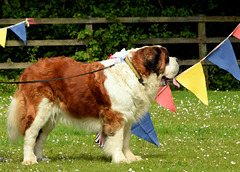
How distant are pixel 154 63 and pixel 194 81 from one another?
121 cm

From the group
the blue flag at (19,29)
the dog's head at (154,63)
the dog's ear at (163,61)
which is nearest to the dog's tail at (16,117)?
the dog's head at (154,63)

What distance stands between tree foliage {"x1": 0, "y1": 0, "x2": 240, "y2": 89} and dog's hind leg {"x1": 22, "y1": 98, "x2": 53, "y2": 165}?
7910 mm

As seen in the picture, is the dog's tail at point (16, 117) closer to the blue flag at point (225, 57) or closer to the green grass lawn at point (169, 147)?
the green grass lawn at point (169, 147)

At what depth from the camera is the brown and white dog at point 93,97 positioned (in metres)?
6.03

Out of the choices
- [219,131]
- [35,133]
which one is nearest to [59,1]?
[219,131]

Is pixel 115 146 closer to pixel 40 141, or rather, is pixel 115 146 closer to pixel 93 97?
pixel 93 97

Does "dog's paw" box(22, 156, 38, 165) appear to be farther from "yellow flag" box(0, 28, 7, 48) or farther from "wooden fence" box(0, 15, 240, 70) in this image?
"wooden fence" box(0, 15, 240, 70)

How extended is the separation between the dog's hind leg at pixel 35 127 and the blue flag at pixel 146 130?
4.75 feet

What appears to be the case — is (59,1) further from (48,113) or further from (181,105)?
(48,113)

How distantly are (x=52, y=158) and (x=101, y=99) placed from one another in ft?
4.16

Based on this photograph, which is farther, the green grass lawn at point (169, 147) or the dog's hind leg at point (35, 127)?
the dog's hind leg at point (35, 127)

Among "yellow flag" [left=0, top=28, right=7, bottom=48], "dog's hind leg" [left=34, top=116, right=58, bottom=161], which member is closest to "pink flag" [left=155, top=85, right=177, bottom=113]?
"dog's hind leg" [left=34, top=116, right=58, bottom=161]

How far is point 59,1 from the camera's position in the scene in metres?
14.5

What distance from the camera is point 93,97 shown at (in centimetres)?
605
